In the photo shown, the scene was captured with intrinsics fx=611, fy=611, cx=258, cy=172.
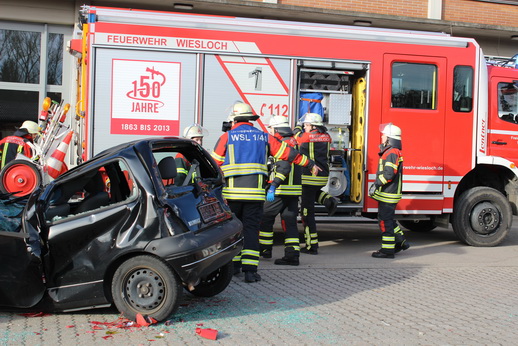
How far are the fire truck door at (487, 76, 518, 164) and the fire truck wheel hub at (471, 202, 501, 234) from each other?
33.4 inches

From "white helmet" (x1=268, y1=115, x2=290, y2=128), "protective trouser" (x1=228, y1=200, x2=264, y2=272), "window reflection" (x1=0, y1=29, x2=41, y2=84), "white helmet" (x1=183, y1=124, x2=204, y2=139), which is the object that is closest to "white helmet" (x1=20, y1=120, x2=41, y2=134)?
"white helmet" (x1=183, y1=124, x2=204, y2=139)

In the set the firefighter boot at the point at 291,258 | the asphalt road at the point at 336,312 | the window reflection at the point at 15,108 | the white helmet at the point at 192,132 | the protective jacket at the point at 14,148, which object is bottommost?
the asphalt road at the point at 336,312

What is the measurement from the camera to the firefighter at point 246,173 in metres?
6.45

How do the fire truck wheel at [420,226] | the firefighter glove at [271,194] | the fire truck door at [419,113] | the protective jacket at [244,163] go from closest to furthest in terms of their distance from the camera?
the protective jacket at [244,163] < the firefighter glove at [271,194] < the fire truck door at [419,113] < the fire truck wheel at [420,226]

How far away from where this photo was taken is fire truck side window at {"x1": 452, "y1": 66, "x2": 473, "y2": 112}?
945 cm

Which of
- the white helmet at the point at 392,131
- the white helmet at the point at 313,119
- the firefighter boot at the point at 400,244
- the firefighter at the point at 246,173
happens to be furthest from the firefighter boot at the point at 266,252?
the white helmet at the point at 392,131

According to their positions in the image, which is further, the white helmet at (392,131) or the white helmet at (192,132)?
the white helmet at (392,131)

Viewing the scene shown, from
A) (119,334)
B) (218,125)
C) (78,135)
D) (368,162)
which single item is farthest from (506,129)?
(119,334)

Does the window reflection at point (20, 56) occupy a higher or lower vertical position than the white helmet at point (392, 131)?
higher

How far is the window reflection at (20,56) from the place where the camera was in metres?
13.2

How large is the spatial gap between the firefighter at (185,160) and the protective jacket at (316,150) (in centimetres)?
141

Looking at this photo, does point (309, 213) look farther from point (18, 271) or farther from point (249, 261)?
point (18, 271)

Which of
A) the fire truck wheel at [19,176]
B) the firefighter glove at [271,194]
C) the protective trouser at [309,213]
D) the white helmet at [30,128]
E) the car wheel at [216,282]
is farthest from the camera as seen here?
the white helmet at [30,128]

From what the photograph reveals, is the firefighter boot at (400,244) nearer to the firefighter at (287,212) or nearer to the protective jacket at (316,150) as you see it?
the protective jacket at (316,150)
